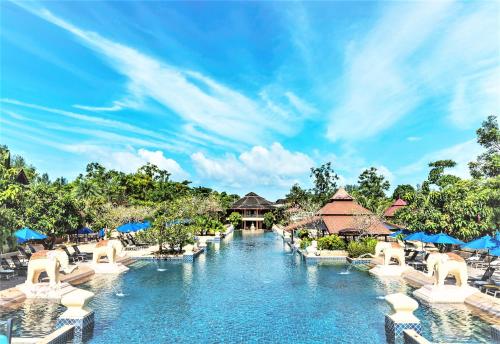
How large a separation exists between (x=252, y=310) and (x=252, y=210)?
2171 inches

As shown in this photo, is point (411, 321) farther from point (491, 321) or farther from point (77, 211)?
point (77, 211)

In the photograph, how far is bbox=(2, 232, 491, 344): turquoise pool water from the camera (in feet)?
33.0

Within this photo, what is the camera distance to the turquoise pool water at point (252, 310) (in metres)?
10.1

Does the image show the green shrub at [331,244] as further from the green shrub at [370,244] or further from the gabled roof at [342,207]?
the gabled roof at [342,207]

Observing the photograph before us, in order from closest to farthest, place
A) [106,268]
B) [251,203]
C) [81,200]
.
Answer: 1. [106,268]
2. [81,200]
3. [251,203]

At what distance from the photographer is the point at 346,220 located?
2988cm

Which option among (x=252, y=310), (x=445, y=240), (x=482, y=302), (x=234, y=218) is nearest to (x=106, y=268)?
(x=252, y=310)

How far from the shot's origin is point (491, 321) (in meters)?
10.8

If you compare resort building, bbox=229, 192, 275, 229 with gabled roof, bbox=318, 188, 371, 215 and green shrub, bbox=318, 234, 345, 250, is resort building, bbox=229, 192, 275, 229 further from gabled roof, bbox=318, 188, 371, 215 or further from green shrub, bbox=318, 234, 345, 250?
green shrub, bbox=318, 234, 345, 250

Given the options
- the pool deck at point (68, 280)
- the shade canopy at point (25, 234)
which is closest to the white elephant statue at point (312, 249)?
the pool deck at point (68, 280)

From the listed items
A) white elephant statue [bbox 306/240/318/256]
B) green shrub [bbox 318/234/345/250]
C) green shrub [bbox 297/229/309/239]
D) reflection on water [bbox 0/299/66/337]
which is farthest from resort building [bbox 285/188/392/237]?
reflection on water [bbox 0/299/66/337]

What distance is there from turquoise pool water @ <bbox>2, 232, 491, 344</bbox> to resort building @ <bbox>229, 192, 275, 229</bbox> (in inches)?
1790

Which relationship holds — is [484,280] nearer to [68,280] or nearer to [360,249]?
[360,249]

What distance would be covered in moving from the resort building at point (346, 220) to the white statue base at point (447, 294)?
13182mm
